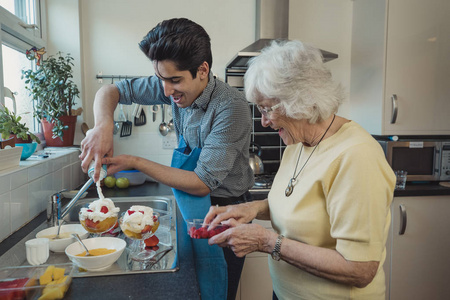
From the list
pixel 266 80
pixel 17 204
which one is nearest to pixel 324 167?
pixel 266 80

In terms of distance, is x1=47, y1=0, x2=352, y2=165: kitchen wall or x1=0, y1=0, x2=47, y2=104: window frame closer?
x1=0, y1=0, x2=47, y2=104: window frame

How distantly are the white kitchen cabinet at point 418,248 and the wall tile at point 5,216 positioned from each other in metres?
2.09

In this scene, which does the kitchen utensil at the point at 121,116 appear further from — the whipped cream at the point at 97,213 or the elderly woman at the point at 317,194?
the elderly woman at the point at 317,194

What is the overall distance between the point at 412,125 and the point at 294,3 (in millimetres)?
1225

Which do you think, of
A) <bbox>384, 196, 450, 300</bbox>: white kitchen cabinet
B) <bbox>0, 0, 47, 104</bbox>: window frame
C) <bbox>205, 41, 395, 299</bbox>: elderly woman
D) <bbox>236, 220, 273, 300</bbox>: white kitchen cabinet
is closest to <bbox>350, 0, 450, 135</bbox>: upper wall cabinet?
<bbox>384, 196, 450, 300</bbox>: white kitchen cabinet

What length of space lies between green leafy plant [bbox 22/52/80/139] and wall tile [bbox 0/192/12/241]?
0.87 metres

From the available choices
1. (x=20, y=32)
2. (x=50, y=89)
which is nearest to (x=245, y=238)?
(x=50, y=89)

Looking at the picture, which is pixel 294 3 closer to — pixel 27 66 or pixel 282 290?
pixel 27 66

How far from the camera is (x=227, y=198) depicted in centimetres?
150

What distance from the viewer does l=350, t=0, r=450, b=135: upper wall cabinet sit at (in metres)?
2.34

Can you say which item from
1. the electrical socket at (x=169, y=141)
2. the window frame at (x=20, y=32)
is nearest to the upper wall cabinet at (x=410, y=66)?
the electrical socket at (x=169, y=141)

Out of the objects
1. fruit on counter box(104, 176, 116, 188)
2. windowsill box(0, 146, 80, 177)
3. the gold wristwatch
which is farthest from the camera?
fruit on counter box(104, 176, 116, 188)

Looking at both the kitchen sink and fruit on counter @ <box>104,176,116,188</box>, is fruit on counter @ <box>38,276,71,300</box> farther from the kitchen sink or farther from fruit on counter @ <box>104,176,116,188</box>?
fruit on counter @ <box>104,176,116,188</box>

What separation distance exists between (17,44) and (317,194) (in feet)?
6.03
